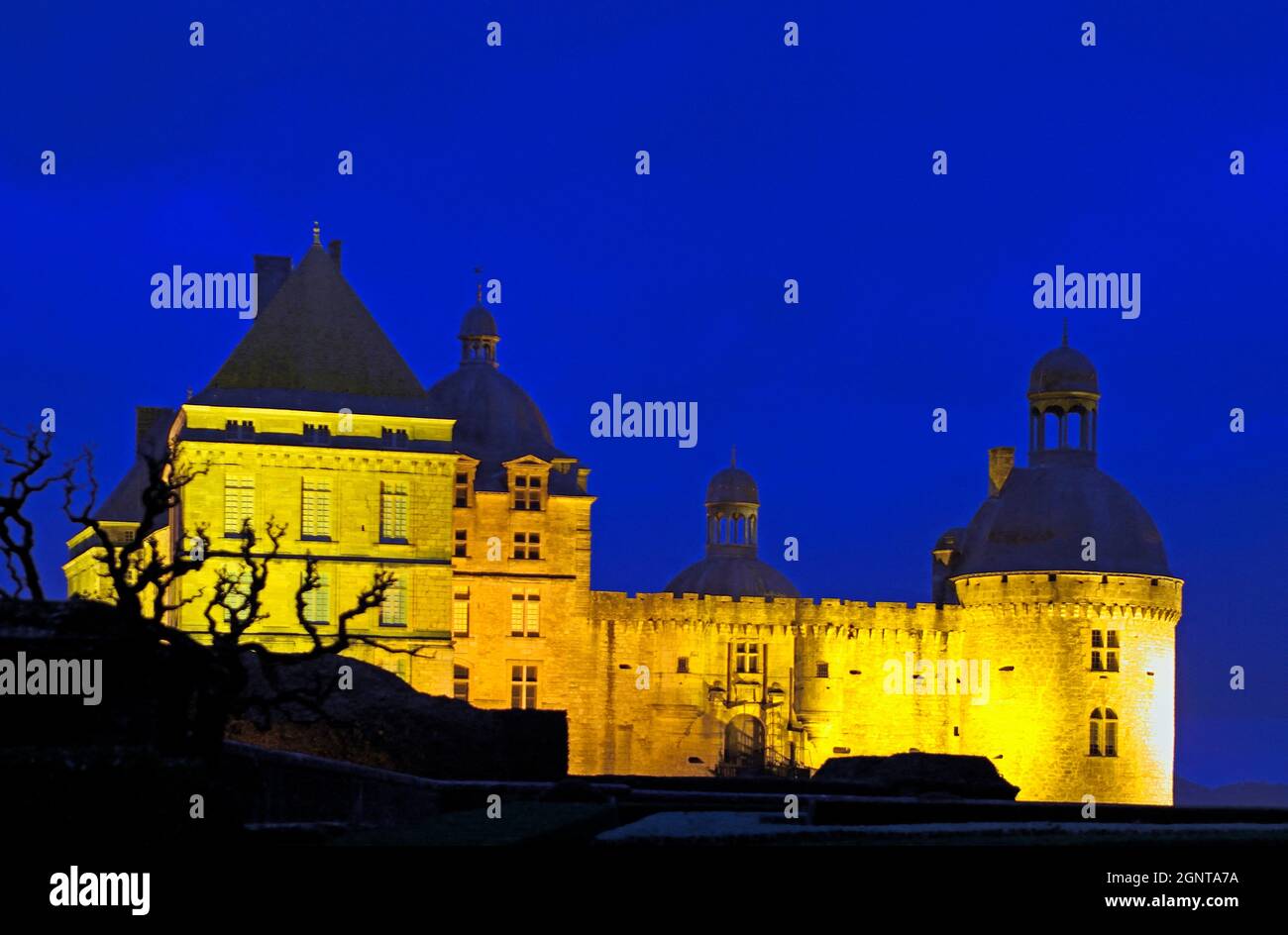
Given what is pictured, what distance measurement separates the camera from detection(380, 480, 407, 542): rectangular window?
5247 cm

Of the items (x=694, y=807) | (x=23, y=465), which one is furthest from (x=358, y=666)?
(x=23, y=465)

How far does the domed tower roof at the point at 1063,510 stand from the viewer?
208 feet

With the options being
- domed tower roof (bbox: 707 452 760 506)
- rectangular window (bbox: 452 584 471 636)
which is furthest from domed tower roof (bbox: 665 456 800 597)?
rectangular window (bbox: 452 584 471 636)

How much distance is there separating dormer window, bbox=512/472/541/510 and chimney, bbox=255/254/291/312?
330 inches

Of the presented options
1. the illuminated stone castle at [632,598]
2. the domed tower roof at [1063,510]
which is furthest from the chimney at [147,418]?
the domed tower roof at [1063,510]

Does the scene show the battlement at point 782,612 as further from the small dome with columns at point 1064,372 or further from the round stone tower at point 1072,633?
the small dome with columns at point 1064,372

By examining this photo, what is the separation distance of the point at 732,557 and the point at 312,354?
28.1m

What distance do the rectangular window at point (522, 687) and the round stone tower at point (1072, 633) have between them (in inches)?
559


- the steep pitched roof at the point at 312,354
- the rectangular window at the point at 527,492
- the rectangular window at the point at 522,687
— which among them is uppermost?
the steep pitched roof at the point at 312,354

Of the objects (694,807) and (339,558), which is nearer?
(694,807)

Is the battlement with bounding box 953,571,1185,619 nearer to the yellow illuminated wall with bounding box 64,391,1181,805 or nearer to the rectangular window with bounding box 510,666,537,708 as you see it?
the yellow illuminated wall with bounding box 64,391,1181,805

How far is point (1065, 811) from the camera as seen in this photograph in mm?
22562
